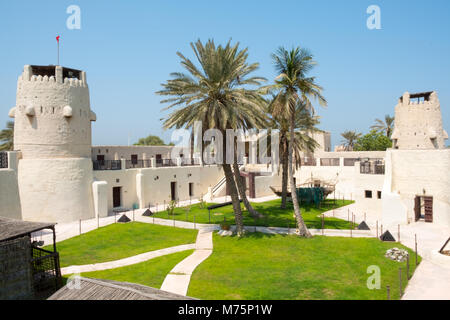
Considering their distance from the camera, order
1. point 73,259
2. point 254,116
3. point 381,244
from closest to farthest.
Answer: point 73,259
point 381,244
point 254,116

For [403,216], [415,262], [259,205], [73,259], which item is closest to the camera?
[415,262]

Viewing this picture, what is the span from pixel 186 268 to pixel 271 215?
40.5 ft

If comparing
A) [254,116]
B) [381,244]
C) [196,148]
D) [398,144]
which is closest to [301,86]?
[254,116]

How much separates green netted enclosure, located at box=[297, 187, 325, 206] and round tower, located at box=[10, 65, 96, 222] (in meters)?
18.3

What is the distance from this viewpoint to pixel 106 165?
28.6 m

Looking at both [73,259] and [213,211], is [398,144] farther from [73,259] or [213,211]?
[73,259]

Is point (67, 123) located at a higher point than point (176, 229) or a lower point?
higher

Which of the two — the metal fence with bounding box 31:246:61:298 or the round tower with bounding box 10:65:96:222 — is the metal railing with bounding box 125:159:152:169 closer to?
the round tower with bounding box 10:65:96:222

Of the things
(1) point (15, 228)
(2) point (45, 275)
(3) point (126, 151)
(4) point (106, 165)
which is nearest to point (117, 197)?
(4) point (106, 165)

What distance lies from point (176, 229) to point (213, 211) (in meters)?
6.54

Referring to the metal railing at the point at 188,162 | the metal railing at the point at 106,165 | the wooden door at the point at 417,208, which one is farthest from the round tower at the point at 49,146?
the wooden door at the point at 417,208

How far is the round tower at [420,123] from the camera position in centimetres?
2300

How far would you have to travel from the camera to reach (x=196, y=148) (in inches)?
743

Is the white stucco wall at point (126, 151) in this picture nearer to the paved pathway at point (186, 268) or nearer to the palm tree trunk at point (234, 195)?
the paved pathway at point (186, 268)
